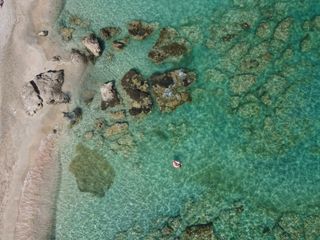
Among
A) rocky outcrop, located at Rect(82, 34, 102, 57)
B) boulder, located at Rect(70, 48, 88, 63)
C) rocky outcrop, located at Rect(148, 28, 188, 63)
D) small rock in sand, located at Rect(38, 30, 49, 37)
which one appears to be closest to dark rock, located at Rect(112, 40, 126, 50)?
rocky outcrop, located at Rect(82, 34, 102, 57)

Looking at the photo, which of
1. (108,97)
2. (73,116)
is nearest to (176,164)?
(108,97)

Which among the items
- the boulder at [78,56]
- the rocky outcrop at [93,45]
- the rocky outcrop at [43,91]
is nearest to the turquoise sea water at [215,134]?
the rocky outcrop at [93,45]

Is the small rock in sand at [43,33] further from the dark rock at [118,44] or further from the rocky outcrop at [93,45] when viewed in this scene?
the dark rock at [118,44]

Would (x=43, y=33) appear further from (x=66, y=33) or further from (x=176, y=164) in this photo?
(x=176, y=164)

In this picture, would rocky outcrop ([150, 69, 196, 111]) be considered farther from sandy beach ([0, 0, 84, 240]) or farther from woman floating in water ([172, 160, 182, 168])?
sandy beach ([0, 0, 84, 240])

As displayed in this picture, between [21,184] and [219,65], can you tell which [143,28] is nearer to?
[219,65]

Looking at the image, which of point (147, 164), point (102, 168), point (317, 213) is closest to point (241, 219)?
point (317, 213)
